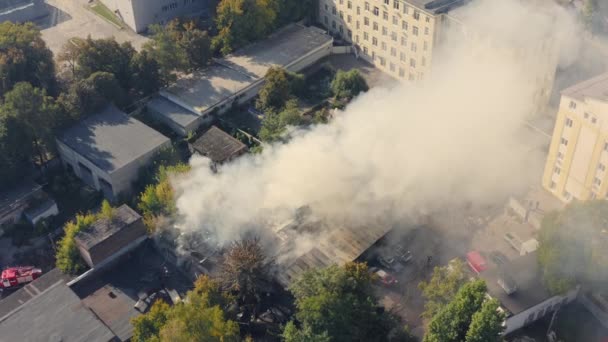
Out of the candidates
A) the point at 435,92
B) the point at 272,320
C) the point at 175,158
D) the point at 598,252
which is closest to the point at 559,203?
the point at 598,252

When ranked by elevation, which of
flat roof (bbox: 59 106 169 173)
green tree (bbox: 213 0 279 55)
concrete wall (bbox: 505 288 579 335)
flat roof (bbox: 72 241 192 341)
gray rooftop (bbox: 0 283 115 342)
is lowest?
concrete wall (bbox: 505 288 579 335)

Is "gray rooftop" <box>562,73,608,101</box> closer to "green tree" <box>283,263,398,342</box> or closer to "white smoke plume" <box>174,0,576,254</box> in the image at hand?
"white smoke plume" <box>174,0,576,254</box>

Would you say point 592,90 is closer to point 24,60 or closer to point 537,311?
Answer: point 537,311

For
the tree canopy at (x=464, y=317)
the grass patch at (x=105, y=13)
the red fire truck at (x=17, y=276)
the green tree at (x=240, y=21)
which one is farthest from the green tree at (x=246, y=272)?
the grass patch at (x=105, y=13)

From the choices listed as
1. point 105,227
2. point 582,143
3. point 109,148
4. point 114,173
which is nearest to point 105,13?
point 109,148

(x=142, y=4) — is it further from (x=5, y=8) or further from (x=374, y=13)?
(x=374, y=13)

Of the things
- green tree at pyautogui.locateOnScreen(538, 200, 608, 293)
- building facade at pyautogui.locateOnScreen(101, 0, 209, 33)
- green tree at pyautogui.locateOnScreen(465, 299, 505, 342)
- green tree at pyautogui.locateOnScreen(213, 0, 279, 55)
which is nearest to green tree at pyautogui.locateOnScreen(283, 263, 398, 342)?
green tree at pyautogui.locateOnScreen(465, 299, 505, 342)

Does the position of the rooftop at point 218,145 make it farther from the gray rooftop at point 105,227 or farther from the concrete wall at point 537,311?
the concrete wall at point 537,311

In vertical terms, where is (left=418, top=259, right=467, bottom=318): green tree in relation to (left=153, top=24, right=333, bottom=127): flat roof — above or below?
below
